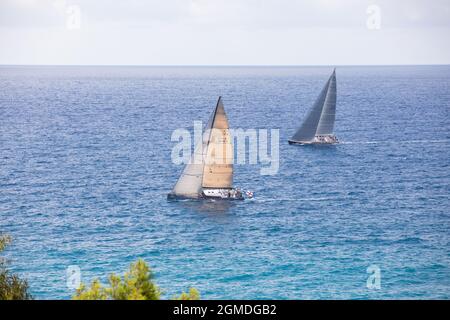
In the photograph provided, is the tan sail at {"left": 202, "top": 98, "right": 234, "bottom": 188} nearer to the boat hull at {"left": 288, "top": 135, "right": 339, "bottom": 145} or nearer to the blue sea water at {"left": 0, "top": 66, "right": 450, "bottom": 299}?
the blue sea water at {"left": 0, "top": 66, "right": 450, "bottom": 299}

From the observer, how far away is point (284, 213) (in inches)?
3996

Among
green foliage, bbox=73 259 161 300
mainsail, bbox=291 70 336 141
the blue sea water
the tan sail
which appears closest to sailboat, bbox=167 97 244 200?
the tan sail

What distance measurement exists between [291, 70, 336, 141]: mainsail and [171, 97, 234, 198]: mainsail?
5570 cm

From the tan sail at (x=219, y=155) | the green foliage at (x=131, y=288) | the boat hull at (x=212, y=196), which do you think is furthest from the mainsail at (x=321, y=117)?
the green foliage at (x=131, y=288)

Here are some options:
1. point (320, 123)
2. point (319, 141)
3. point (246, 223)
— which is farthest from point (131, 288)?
point (320, 123)

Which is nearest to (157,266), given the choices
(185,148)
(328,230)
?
(328,230)

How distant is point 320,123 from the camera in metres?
161

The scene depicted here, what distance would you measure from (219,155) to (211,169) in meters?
2.26

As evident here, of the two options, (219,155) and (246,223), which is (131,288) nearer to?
(246,223)

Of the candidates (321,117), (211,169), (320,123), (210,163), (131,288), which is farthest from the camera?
(320,123)

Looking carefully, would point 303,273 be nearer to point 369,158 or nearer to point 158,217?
point 158,217

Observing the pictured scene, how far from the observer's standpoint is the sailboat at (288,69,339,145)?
16025 centimetres

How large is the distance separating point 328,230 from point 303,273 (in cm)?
1433

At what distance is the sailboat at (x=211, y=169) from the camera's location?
105 metres
